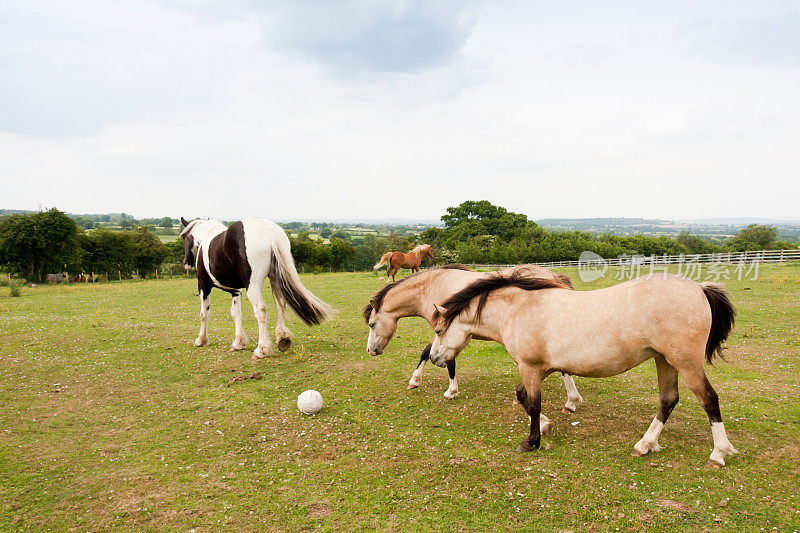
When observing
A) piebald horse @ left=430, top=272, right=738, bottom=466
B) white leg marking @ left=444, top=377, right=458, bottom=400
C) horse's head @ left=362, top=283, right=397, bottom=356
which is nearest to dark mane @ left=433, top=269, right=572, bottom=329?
piebald horse @ left=430, top=272, right=738, bottom=466

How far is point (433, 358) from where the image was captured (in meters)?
5.95

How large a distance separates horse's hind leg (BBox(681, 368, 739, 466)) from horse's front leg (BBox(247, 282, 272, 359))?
310 inches

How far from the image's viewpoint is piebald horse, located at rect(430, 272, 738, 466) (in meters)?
4.37

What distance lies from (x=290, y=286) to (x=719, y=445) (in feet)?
25.9

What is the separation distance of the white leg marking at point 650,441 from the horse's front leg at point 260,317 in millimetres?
7437

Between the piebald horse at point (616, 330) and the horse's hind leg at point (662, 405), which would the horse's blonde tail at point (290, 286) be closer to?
the piebald horse at point (616, 330)

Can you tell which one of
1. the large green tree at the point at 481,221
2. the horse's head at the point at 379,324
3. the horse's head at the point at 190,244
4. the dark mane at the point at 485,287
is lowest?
the horse's head at the point at 379,324

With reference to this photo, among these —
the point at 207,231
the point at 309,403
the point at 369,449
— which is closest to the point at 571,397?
the point at 369,449

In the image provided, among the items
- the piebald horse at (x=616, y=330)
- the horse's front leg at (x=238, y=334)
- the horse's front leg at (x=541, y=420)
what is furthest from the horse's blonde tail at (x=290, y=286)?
the horse's front leg at (x=541, y=420)

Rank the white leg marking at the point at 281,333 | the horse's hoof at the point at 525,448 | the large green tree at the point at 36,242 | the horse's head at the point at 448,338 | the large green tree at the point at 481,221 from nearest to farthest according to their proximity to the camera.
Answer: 1. the horse's hoof at the point at 525,448
2. the horse's head at the point at 448,338
3. the white leg marking at the point at 281,333
4. the large green tree at the point at 36,242
5. the large green tree at the point at 481,221

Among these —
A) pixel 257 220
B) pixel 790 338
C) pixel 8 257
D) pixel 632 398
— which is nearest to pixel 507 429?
pixel 632 398

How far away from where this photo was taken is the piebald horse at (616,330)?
4367 millimetres

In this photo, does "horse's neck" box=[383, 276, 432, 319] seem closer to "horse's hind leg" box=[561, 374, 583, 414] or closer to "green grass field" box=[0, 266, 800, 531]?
"green grass field" box=[0, 266, 800, 531]

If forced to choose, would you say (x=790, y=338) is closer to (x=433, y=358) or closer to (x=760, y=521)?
(x=760, y=521)
